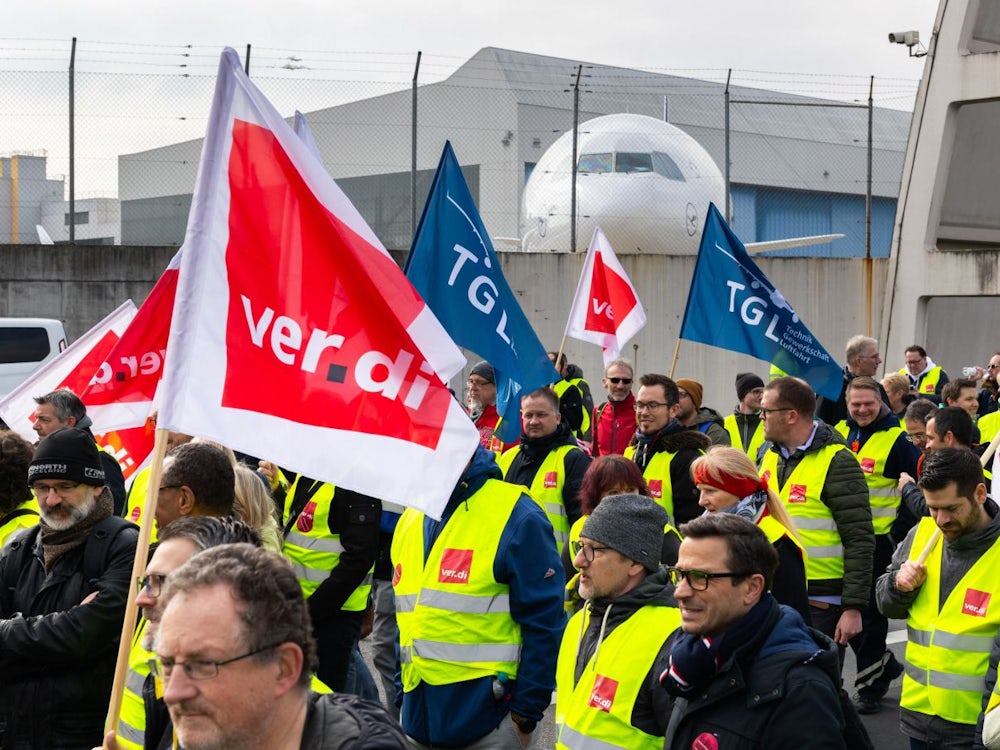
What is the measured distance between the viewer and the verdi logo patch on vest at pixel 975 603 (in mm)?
5426

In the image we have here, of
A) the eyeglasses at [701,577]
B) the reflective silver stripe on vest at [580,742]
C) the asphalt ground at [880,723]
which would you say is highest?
the eyeglasses at [701,577]

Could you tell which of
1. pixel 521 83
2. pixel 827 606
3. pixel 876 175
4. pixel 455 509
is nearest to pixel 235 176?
pixel 455 509

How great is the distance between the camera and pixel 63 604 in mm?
4719

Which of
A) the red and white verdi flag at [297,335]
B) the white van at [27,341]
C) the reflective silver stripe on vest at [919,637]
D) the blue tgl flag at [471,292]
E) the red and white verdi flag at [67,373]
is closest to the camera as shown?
the red and white verdi flag at [297,335]

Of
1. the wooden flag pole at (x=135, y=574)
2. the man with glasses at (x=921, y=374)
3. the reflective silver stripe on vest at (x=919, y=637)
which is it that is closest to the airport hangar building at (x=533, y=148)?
the man with glasses at (x=921, y=374)

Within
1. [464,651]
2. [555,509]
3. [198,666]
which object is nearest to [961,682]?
[464,651]

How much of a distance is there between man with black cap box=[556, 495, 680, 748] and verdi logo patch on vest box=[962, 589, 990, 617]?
1687 millimetres

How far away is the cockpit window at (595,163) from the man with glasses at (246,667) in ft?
73.6

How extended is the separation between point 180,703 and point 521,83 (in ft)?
109

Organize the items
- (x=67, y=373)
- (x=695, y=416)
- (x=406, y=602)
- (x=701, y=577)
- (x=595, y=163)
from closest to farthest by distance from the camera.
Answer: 1. (x=701, y=577)
2. (x=406, y=602)
3. (x=67, y=373)
4. (x=695, y=416)
5. (x=595, y=163)

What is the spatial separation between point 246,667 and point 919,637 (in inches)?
150

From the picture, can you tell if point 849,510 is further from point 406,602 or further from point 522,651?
point 406,602

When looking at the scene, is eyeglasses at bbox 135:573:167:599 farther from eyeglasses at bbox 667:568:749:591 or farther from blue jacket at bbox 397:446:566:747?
blue jacket at bbox 397:446:566:747

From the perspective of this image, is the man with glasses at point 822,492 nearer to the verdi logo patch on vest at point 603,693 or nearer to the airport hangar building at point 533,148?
the verdi logo patch on vest at point 603,693
